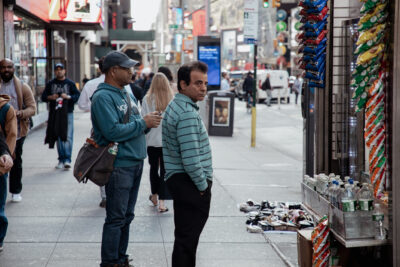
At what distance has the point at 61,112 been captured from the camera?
1118 cm

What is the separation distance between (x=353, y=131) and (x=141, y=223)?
10.3 ft

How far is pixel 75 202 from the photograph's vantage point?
8.64m

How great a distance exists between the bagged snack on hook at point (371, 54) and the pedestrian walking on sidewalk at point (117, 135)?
1.79m

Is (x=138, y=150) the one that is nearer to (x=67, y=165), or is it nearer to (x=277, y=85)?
(x=67, y=165)

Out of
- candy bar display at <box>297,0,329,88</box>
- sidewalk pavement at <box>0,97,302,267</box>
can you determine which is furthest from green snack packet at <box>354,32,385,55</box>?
sidewalk pavement at <box>0,97,302,267</box>

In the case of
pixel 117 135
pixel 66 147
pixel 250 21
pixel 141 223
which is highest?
pixel 250 21

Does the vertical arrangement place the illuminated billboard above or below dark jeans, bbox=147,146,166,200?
above

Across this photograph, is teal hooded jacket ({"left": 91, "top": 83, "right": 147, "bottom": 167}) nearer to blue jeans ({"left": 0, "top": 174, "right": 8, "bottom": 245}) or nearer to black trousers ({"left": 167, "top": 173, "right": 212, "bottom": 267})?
black trousers ({"left": 167, "top": 173, "right": 212, "bottom": 267})

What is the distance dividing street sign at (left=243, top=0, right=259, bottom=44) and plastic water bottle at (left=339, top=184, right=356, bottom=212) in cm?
1072

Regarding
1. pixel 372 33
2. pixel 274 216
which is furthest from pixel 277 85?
pixel 372 33

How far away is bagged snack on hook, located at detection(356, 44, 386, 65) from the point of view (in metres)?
4.10

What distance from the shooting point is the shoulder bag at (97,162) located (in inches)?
203

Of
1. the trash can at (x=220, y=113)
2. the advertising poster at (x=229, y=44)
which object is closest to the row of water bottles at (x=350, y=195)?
the trash can at (x=220, y=113)

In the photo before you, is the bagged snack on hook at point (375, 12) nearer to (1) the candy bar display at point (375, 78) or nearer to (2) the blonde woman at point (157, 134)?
(1) the candy bar display at point (375, 78)
